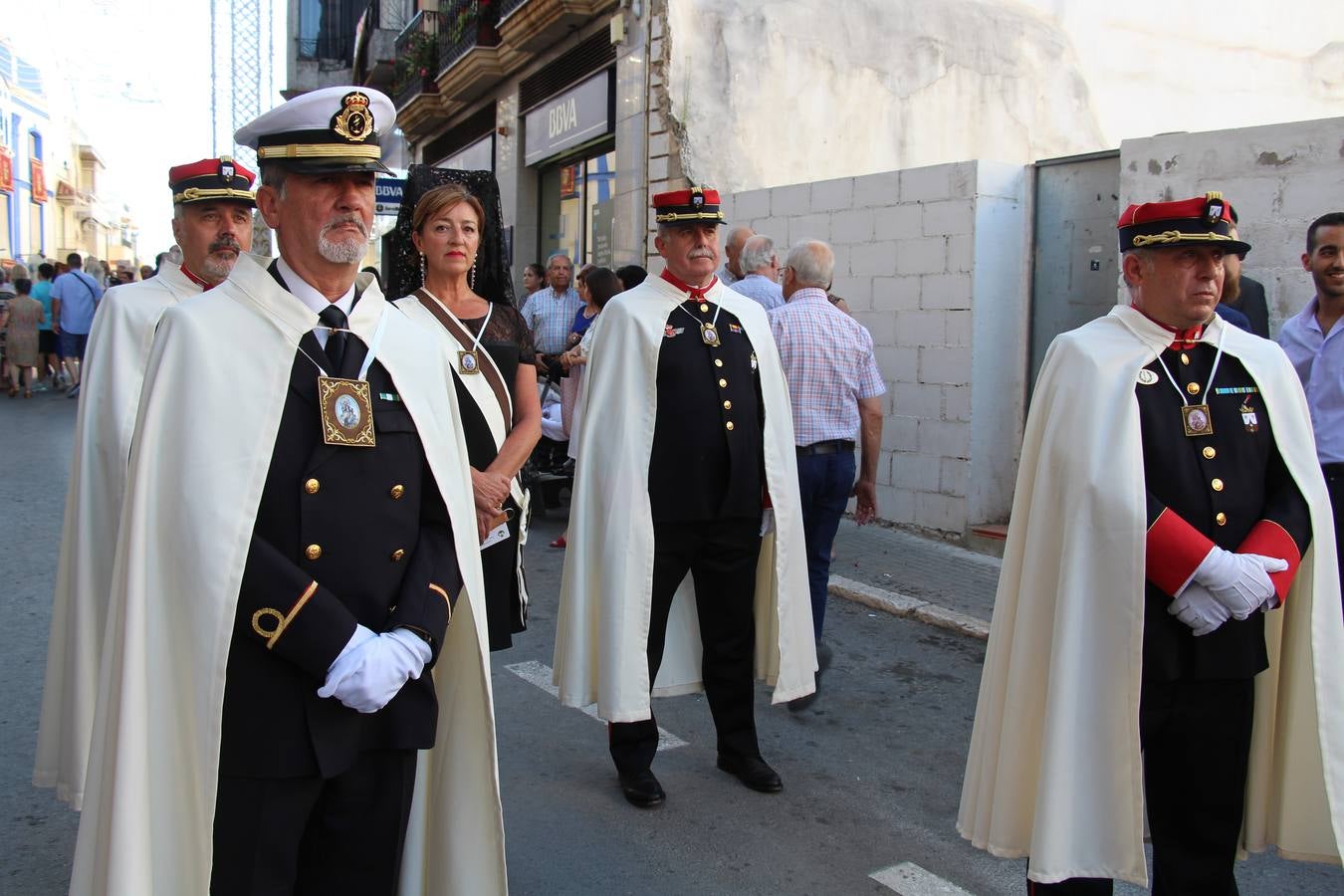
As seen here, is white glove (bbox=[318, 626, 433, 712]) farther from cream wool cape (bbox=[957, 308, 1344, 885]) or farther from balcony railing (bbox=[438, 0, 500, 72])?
balcony railing (bbox=[438, 0, 500, 72])

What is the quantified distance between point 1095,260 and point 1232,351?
19.0 ft

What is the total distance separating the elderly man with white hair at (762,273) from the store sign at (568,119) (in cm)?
801

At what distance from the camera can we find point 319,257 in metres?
2.50

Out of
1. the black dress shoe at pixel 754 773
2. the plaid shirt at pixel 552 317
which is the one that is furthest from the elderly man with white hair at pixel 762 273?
the plaid shirt at pixel 552 317

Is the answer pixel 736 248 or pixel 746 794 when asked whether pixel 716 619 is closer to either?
pixel 746 794

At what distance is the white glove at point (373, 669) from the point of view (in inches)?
90.7

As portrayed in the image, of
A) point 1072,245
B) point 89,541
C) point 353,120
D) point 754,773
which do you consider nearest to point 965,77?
point 1072,245

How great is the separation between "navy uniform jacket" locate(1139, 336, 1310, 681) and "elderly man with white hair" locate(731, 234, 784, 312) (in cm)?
401

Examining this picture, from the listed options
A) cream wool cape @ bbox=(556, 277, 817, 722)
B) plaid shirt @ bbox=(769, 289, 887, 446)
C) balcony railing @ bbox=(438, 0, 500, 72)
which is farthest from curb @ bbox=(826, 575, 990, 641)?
balcony railing @ bbox=(438, 0, 500, 72)

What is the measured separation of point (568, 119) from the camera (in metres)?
15.9

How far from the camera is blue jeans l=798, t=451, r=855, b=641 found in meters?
5.67

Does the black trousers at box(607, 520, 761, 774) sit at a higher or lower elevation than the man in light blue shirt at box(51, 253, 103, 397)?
lower

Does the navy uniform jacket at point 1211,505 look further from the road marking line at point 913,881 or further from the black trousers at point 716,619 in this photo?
the black trousers at point 716,619

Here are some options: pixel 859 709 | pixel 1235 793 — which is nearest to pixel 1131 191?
pixel 859 709
